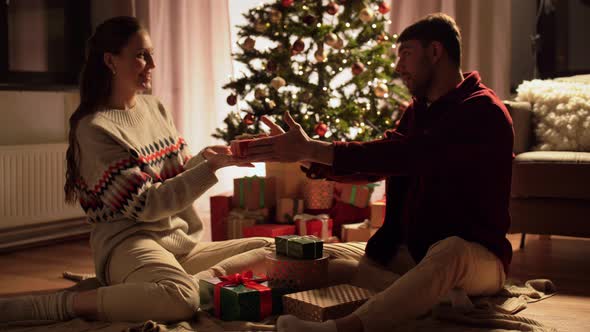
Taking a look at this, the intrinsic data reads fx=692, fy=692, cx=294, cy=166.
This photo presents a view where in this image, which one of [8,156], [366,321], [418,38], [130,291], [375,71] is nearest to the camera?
[366,321]

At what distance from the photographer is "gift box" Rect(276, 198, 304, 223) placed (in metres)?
3.48

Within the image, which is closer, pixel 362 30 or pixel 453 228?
pixel 453 228

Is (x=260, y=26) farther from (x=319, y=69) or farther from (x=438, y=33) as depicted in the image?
(x=438, y=33)

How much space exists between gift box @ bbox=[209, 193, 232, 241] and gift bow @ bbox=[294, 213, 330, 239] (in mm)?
366

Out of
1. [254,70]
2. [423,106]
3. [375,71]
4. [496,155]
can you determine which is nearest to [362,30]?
[375,71]

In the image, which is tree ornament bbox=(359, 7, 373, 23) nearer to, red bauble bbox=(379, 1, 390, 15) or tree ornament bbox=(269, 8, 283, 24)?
red bauble bbox=(379, 1, 390, 15)

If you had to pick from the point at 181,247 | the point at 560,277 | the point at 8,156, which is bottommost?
the point at 560,277

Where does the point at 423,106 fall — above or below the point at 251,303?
above

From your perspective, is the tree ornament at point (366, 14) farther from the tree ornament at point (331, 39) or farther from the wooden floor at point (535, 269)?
the wooden floor at point (535, 269)

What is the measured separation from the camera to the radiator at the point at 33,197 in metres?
A: 3.57

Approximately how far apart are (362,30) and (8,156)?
1.99 meters

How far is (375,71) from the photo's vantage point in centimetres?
379

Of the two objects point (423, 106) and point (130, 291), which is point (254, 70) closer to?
point (423, 106)

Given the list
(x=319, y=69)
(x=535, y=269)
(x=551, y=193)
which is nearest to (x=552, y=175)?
(x=551, y=193)
